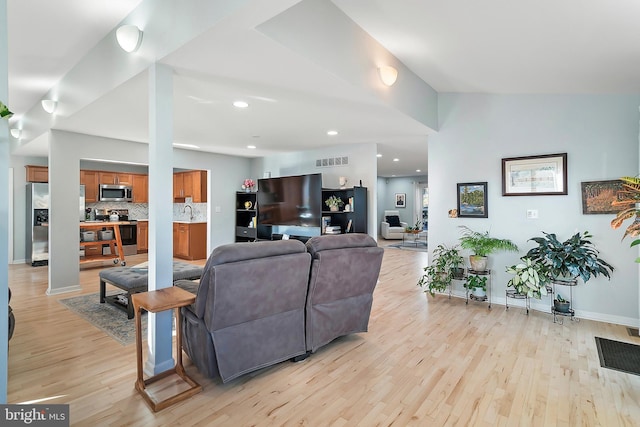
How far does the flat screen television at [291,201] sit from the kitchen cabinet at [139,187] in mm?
3551

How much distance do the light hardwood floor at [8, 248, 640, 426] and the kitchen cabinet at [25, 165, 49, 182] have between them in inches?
177

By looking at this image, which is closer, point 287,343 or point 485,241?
point 287,343

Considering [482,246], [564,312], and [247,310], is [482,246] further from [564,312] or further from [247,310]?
[247,310]

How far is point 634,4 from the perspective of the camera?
1.97 m

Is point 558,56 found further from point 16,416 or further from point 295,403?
point 16,416

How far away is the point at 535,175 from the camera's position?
391 cm

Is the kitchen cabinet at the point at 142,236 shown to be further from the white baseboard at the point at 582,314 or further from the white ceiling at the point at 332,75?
the white baseboard at the point at 582,314

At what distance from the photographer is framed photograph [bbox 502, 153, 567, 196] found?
375 cm

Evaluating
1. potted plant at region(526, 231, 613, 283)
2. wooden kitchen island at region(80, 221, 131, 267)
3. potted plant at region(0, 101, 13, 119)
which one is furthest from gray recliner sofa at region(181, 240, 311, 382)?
wooden kitchen island at region(80, 221, 131, 267)

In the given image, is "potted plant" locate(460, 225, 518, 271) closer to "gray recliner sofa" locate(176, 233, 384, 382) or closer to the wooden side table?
"gray recliner sofa" locate(176, 233, 384, 382)

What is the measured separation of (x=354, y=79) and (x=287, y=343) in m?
2.24

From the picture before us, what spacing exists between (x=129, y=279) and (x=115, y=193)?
4983mm

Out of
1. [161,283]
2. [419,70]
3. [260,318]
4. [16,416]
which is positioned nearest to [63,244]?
[161,283]

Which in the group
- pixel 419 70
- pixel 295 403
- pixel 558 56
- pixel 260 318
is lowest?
pixel 295 403
